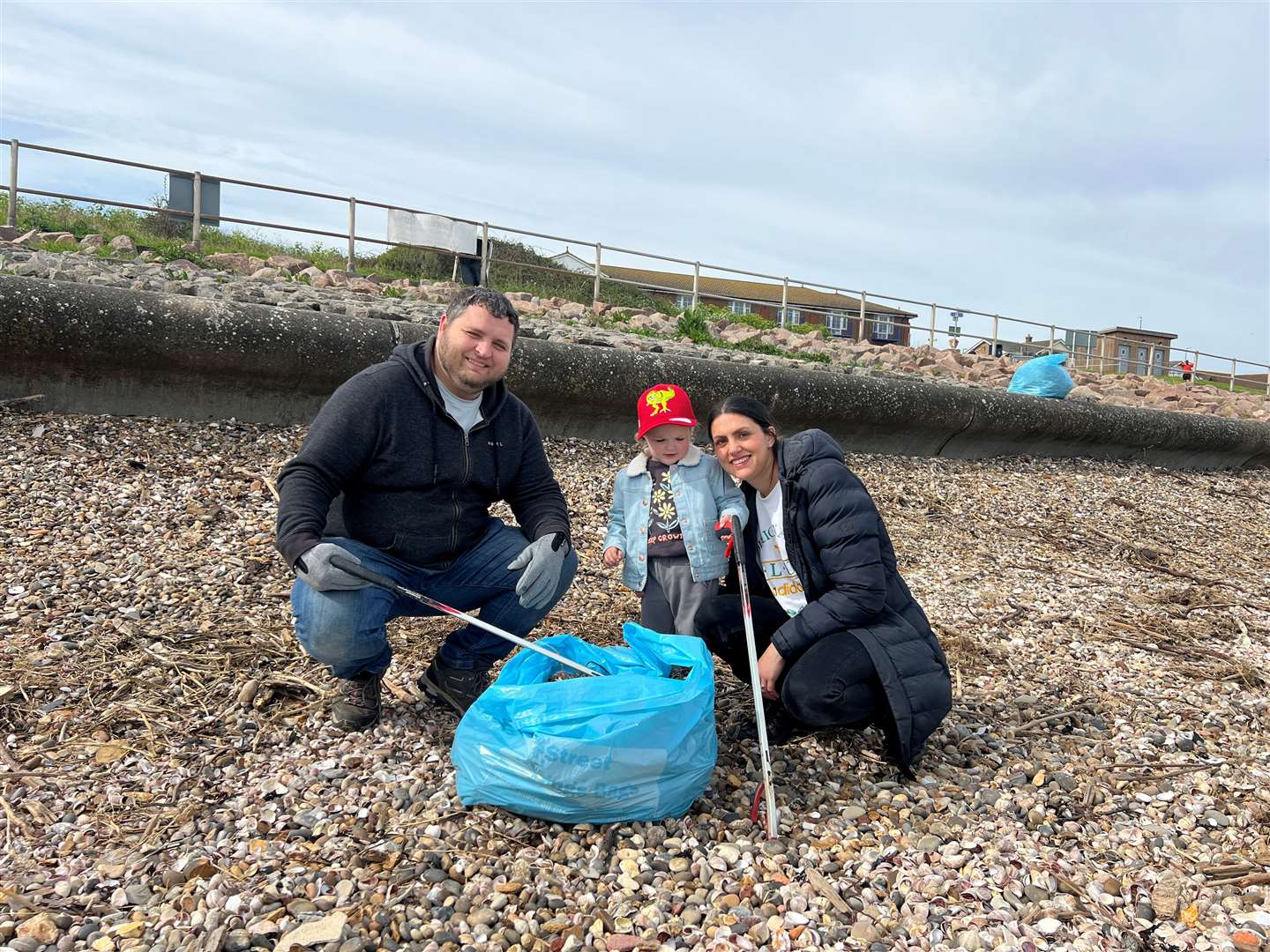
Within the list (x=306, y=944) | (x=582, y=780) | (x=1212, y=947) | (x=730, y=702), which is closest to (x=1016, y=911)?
(x=1212, y=947)

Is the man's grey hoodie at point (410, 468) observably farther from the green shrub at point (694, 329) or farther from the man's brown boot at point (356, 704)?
the green shrub at point (694, 329)

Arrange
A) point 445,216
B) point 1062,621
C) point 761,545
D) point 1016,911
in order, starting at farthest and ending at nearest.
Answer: point 445,216 → point 1062,621 → point 761,545 → point 1016,911

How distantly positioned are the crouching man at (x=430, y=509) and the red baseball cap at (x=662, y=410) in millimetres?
391

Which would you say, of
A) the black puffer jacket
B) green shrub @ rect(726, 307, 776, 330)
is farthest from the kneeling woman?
green shrub @ rect(726, 307, 776, 330)

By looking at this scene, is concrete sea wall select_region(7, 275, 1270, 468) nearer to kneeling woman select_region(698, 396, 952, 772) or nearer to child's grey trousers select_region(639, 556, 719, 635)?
child's grey trousers select_region(639, 556, 719, 635)

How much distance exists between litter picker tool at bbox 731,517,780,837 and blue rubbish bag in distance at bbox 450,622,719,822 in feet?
0.46

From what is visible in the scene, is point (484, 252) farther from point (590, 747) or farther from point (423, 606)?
point (590, 747)

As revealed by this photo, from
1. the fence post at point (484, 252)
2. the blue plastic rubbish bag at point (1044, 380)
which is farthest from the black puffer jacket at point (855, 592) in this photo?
the fence post at point (484, 252)

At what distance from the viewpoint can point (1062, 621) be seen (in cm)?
434

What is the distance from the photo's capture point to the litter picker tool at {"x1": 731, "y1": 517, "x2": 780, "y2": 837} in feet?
7.97

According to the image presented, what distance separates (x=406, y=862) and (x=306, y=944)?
32 cm

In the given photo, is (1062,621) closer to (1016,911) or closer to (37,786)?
(1016,911)

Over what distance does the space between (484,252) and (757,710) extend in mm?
11523

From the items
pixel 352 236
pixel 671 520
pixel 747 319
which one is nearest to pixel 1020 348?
pixel 747 319
